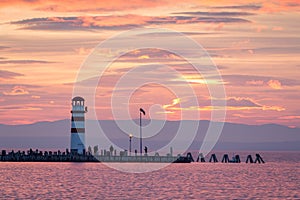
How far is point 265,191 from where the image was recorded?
74.8m

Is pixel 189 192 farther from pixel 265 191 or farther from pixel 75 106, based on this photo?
pixel 75 106

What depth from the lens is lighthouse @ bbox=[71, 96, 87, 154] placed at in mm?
104500

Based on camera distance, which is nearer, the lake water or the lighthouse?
the lake water

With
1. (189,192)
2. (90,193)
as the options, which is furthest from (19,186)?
(189,192)

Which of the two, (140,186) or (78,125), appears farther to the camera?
(78,125)

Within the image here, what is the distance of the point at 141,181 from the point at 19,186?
1325 cm

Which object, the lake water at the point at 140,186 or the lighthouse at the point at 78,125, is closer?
the lake water at the point at 140,186

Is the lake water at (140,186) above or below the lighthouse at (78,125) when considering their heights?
below

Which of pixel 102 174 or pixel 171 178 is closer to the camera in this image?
pixel 171 178

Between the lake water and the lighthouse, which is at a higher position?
the lighthouse

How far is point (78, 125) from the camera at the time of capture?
104625 mm

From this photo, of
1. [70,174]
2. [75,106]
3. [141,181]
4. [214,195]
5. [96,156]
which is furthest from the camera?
[96,156]

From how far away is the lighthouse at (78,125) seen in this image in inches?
4114

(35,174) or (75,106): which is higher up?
(75,106)
